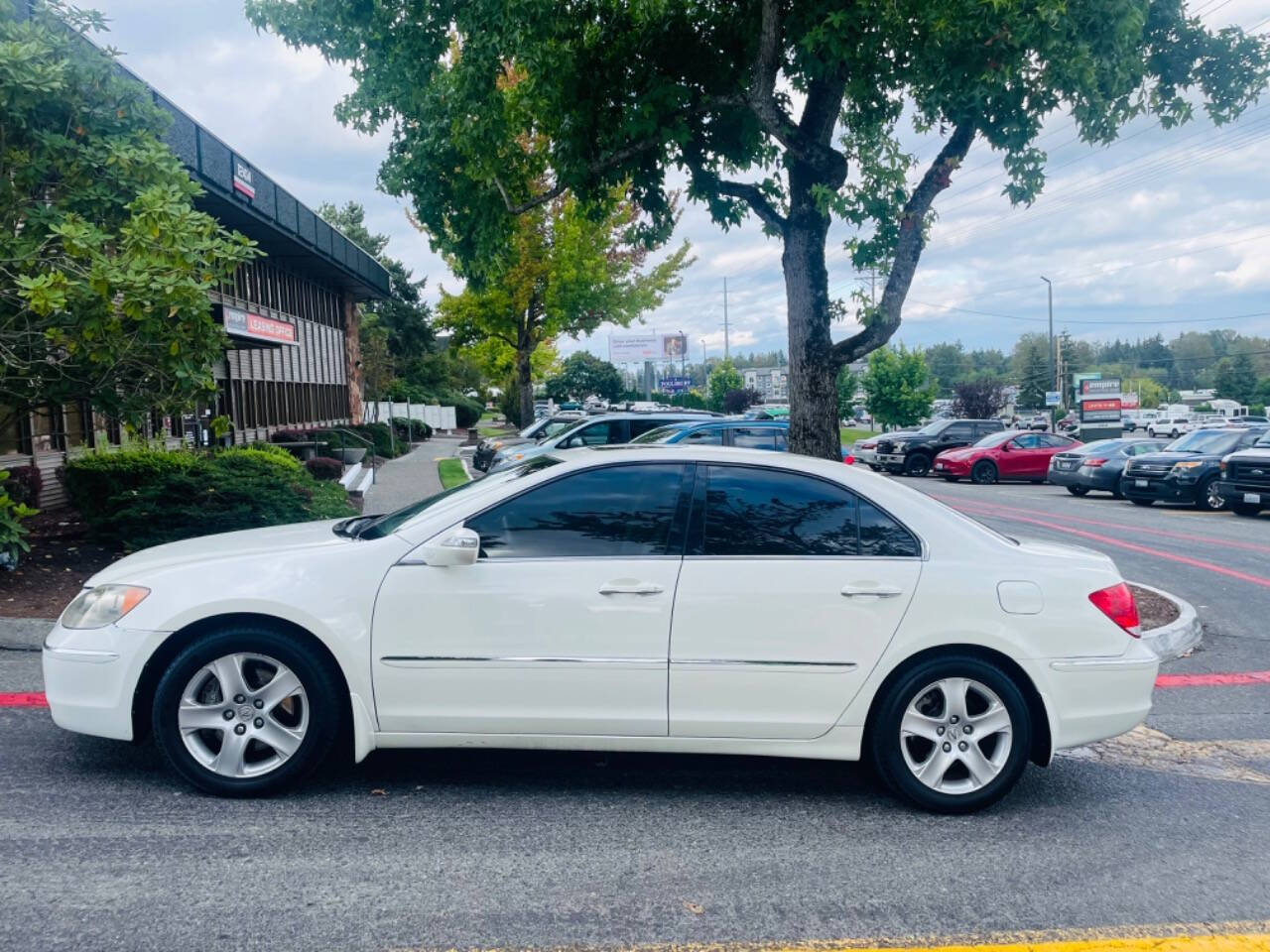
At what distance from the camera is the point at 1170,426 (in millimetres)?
66188

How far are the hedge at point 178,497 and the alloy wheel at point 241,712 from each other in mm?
5823

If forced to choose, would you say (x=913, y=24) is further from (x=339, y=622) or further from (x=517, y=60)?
(x=339, y=622)

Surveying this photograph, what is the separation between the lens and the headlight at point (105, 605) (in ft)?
14.1

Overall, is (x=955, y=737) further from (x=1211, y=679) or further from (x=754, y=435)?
(x=754, y=435)

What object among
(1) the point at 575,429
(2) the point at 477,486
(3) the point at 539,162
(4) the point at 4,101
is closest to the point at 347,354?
(1) the point at 575,429

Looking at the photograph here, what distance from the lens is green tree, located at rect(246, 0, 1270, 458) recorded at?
8.24 meters

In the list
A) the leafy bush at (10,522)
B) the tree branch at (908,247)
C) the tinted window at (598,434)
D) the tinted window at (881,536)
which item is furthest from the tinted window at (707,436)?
the tinted window at (881,536)

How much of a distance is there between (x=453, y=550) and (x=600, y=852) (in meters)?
1.35

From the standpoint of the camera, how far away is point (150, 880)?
355 cm

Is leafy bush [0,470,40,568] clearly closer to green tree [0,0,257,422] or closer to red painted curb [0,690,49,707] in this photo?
green tree [0,0,257,422]

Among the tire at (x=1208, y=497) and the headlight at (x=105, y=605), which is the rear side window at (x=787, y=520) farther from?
the tire at (x=1208, y=497)

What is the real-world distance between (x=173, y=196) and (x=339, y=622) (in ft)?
17.3

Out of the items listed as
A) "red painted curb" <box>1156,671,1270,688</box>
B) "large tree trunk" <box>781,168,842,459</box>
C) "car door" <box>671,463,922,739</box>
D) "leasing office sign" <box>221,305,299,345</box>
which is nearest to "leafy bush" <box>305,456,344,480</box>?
"leasing office sign" <box>221,305,299,345</box>

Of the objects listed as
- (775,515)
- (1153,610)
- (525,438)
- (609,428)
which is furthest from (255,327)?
(775,515)
